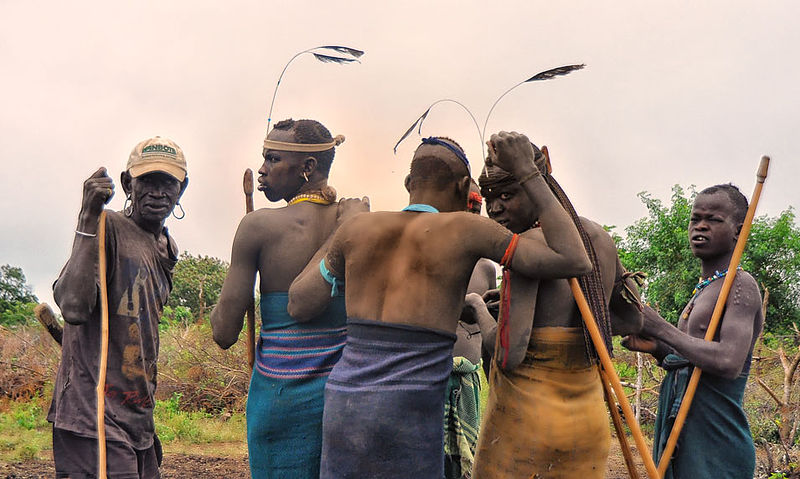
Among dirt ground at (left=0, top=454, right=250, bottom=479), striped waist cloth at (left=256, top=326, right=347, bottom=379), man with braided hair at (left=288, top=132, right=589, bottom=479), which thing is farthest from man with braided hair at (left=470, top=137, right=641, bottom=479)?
dirt ground at (left=0, top=454, right=250, bottom=479)

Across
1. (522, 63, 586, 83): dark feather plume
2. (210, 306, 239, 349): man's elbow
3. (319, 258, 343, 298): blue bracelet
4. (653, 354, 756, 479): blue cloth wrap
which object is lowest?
(653, 354, 756, 479): blue cloth wrap

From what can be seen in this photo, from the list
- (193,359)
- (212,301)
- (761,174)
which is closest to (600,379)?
(761,174)

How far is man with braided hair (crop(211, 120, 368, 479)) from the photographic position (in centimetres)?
320

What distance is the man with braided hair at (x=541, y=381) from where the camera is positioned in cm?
264

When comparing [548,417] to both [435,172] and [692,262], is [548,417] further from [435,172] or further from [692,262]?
[692,262]

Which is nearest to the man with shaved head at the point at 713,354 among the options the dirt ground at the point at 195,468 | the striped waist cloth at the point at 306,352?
the striped waist cloth at the point at 306,352

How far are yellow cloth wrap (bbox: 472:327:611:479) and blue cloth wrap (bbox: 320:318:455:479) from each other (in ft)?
0.93

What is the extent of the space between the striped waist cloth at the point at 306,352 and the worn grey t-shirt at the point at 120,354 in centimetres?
72

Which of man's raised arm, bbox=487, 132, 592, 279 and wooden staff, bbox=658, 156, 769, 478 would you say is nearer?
man's raised arm, bbox=487, 132, 592, 279

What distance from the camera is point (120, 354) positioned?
343 cm

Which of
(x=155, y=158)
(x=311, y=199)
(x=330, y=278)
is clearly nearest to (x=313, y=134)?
(x=311, y=199)

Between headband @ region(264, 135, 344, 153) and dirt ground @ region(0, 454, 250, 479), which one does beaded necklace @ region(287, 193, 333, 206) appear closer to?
headband @ region(264, 135, 344, 153)

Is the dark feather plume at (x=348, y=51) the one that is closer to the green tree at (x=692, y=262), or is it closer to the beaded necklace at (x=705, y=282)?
the beaded necklace at (x=705, y=282)

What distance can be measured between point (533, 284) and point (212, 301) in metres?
18.0
